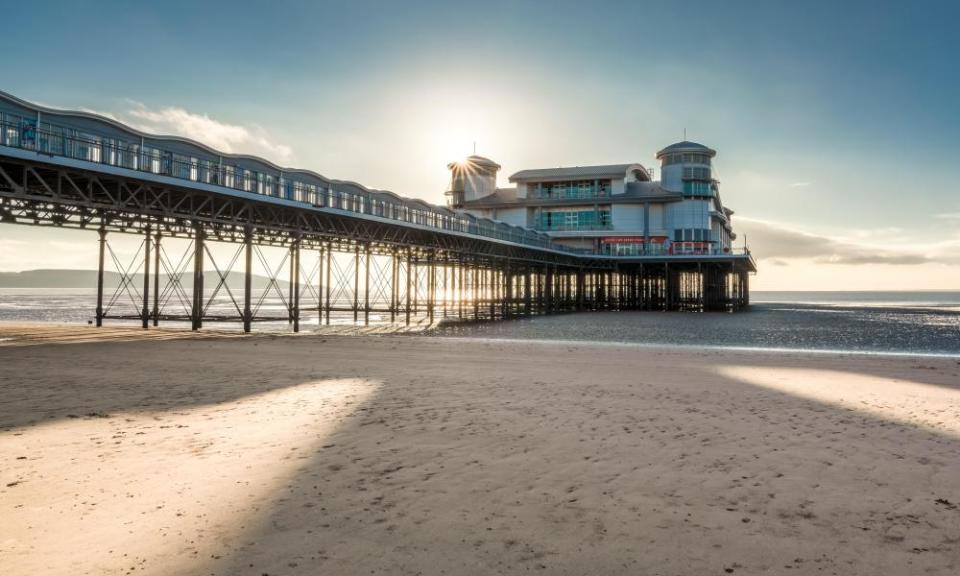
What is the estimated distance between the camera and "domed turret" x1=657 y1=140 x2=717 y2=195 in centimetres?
6494

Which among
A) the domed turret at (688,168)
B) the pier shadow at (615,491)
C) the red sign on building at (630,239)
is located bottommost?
the pier shadow at (615,491)

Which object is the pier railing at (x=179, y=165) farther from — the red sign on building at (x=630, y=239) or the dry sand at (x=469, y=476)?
the red sign on building at (x=630, y=239)

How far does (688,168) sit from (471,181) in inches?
1009

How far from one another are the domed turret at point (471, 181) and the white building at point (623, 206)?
0.89m

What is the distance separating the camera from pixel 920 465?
20.9 feet

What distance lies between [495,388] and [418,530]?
6.70 metres

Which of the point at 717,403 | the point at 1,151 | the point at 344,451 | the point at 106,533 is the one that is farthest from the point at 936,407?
the point at 1,151

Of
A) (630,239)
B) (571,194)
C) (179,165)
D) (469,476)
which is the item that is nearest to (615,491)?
(469,476)

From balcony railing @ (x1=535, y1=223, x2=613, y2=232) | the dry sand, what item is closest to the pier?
the dry sand

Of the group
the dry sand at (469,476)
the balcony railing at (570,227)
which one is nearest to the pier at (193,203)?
the dry sand at (469,476)

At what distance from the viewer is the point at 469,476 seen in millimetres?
5832

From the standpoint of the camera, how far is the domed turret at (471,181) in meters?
74.2

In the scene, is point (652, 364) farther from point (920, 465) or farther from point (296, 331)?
point (296, 331)

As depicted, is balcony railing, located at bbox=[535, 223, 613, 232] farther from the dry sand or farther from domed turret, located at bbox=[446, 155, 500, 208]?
the dry sand
